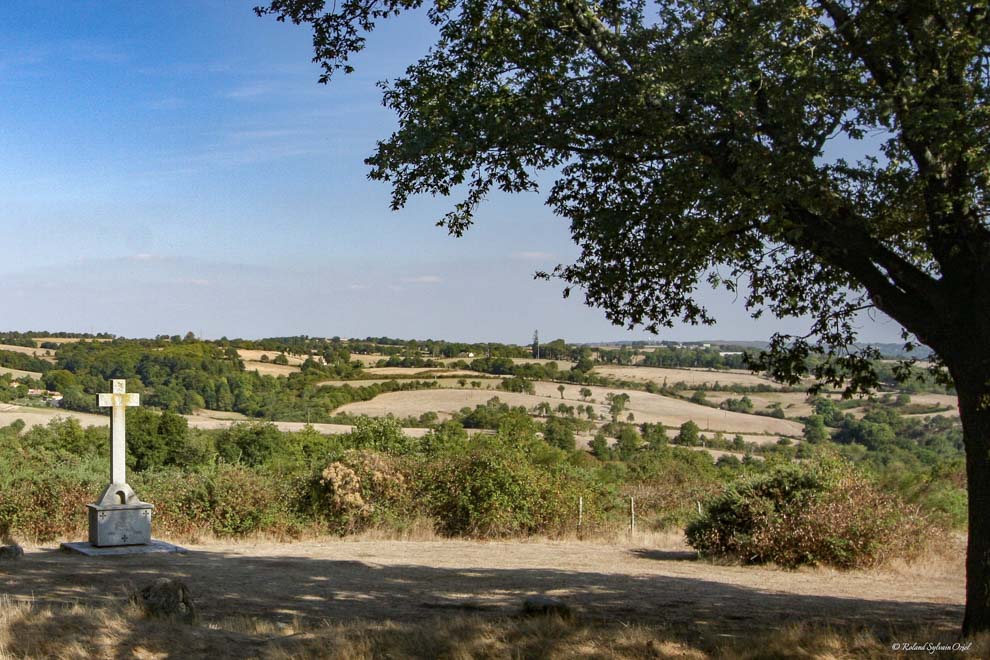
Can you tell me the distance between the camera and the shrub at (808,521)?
45.1 feet

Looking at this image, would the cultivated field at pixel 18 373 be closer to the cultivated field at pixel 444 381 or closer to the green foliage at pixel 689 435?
the cultivated field at pixel 444 381

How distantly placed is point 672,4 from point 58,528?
13757 millimetres

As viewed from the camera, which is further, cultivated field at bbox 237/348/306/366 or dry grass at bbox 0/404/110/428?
cultivated field at bbox 237/348/306/366

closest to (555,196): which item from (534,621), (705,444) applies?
(534,621)

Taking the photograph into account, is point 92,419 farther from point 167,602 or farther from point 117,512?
point 167,602

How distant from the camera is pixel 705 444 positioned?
47.2m

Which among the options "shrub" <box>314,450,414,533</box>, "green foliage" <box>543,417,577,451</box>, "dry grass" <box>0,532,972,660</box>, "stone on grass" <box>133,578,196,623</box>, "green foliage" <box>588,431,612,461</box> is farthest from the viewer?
"green foliage" <box>588,431,612,461</box>

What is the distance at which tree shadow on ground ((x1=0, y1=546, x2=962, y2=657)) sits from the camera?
7.60m

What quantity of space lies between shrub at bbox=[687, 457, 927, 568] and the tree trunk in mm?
6974

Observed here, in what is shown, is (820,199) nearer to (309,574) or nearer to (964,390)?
(964,390)

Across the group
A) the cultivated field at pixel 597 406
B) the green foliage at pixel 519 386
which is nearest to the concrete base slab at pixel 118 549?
the cultivated field at pixel 597 406

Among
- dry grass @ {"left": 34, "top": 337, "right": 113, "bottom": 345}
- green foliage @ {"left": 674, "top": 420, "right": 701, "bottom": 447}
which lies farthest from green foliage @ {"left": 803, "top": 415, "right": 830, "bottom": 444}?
dry grass @ {"left": 34, "top": 337, "right": 113, "bottom": 345}

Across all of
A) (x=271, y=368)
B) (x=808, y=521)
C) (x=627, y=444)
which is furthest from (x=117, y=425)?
(x=271, y=368)

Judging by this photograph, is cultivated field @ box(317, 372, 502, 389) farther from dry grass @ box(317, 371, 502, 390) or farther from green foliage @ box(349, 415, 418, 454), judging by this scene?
green foliage @ box(349, 415, 418, 454)
